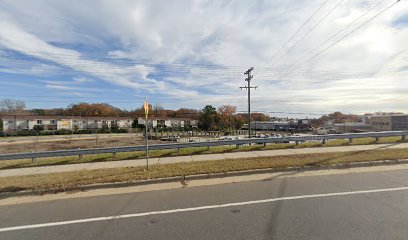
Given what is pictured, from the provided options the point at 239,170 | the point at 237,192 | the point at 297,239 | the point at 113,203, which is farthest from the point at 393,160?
the point at 113,203

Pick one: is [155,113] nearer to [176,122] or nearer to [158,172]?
[176,122]

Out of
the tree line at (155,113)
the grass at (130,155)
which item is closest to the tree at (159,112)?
the tree line at (155,113)

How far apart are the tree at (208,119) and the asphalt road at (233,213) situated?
211 ft

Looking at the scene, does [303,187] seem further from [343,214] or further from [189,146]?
[189,146]

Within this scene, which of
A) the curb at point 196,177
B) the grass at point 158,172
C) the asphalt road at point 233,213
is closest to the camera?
the asphalt road at point 233,213

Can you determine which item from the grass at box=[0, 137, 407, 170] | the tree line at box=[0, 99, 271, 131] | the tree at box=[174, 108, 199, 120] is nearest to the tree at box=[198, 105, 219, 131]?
the tree line at box=[0, 99, 271, 131]

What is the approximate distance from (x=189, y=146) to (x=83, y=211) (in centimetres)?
870

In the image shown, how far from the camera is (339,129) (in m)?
68.5

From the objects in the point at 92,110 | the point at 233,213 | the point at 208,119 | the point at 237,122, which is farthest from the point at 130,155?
the point at 92,110

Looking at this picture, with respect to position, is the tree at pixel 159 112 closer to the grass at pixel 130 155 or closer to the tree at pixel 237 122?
the tree at pixel 237 122

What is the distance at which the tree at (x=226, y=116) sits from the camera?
7509 centimetres

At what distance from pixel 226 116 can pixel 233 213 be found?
244 ft

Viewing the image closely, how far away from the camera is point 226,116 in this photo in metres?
78.9

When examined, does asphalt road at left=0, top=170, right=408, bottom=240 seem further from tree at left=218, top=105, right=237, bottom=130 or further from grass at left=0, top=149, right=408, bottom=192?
tree at left=218, top=105, right=237, bottom=130
